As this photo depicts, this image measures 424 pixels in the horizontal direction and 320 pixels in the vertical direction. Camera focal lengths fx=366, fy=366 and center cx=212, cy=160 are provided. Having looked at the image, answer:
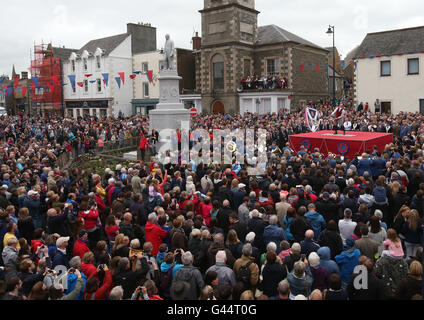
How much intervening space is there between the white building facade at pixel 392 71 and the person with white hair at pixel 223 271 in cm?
2879

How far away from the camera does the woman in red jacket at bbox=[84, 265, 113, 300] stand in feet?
17.4

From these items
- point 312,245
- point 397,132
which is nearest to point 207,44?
point 397,132

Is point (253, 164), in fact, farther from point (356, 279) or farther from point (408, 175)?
point (356, 279)

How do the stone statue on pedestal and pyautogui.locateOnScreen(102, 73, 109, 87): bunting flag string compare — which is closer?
the stone statue on pedestal

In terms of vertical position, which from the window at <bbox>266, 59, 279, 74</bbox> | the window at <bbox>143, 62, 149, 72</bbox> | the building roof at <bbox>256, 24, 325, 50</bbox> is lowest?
the window at <bbox>266, 59, 279, 74</bbox>

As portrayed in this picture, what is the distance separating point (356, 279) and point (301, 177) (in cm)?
564

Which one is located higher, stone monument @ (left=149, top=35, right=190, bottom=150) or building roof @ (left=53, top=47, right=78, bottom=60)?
building roof @ (left=53, top=47, right=78, bottom=60)

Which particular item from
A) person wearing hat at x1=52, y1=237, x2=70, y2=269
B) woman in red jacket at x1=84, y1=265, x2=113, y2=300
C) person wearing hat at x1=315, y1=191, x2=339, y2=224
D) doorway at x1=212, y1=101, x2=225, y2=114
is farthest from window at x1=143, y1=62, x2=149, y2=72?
woman in red jacket at x1=84, y1=265, x2=113, y2=300

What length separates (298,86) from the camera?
121ft

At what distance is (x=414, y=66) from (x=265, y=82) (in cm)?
1229

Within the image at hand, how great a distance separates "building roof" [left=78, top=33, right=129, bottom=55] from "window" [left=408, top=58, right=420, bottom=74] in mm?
31944

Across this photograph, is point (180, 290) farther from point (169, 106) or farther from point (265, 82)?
point (265, 82)

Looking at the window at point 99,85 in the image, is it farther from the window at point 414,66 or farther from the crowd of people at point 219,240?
the crowd of people at point 219,240

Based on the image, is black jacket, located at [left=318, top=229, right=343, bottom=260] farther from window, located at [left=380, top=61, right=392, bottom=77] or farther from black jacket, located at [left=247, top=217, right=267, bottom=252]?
window, located at [left=380, top=61, right=392, bottom=77]
